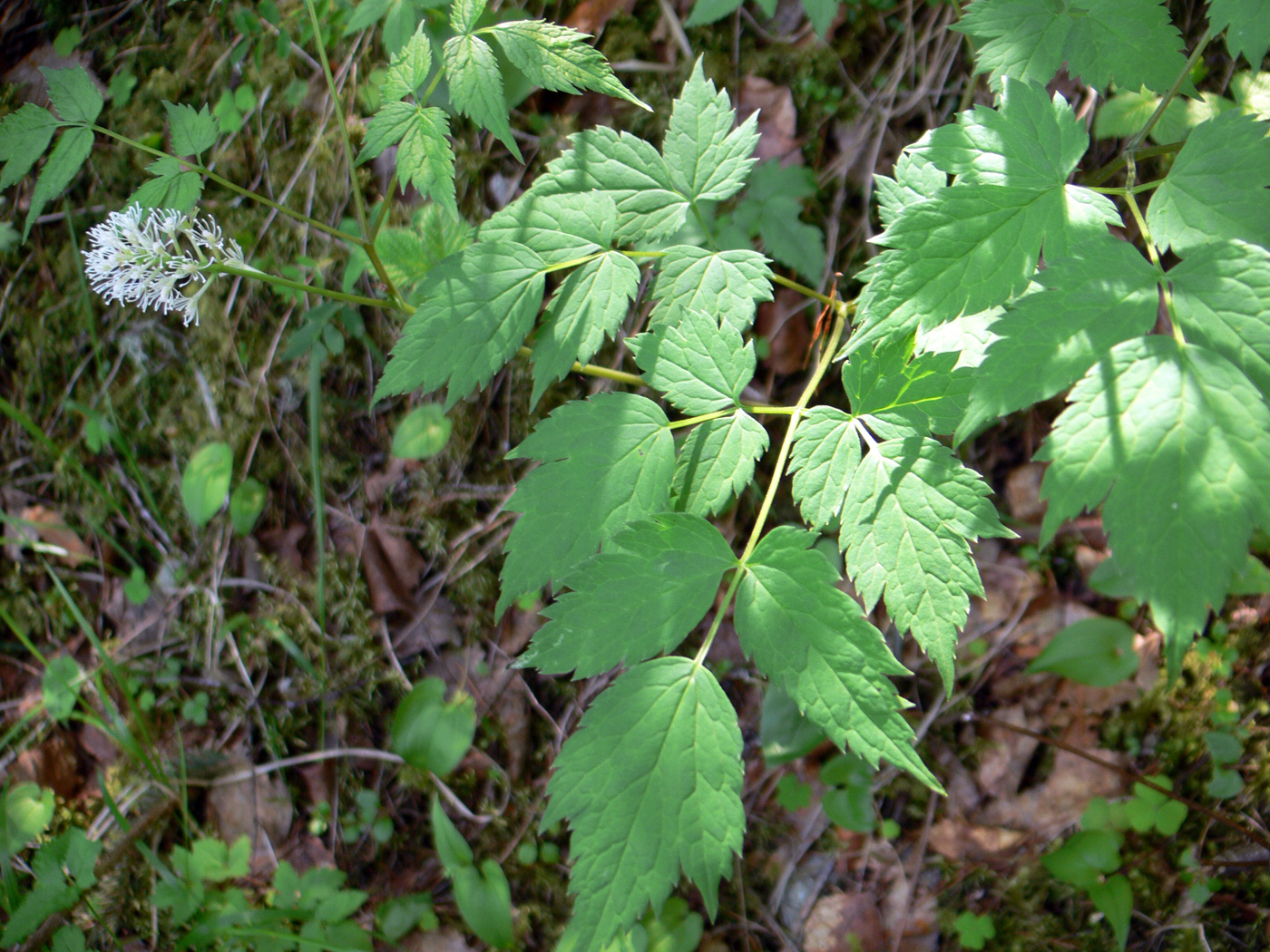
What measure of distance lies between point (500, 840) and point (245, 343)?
1668 millimetres

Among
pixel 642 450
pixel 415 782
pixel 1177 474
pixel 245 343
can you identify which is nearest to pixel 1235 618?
pixel 1177 474

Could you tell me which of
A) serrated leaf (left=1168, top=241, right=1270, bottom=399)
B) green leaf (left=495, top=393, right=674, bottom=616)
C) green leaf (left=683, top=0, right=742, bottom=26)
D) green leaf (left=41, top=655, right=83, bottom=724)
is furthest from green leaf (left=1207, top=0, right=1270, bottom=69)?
green leaf (left=41, top=655, right=83, bottom=724)

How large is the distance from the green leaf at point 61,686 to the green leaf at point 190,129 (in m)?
1.84

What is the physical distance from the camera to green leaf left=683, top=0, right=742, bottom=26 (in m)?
1.72

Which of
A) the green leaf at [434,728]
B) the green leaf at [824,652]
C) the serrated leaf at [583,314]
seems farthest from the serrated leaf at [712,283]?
the green leaf at [434,728]

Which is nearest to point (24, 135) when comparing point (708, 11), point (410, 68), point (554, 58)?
point (410, 68)

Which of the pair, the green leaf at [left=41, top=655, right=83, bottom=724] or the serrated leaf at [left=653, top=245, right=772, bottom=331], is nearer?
the serrated leaf at [left=653, top=245, right=772, bottom=331]

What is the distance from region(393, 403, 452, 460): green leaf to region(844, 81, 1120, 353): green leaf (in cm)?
132

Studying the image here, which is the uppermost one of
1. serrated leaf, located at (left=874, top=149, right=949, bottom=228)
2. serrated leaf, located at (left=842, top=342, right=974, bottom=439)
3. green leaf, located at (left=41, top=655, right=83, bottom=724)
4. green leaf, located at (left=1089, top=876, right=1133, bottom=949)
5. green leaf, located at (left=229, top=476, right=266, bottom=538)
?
serrated leaf, located at (left=874, top=149, right=949, bottom=228)

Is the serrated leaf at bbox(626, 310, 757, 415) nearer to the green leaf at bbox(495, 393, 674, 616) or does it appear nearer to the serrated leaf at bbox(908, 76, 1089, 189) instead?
the green leaf at bbox(495, 393, 674, 616)

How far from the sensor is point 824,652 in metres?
0.99

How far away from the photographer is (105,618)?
2.39 meters

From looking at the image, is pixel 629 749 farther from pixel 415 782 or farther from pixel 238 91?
pixel 238 91

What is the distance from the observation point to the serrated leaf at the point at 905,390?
1.05 m
